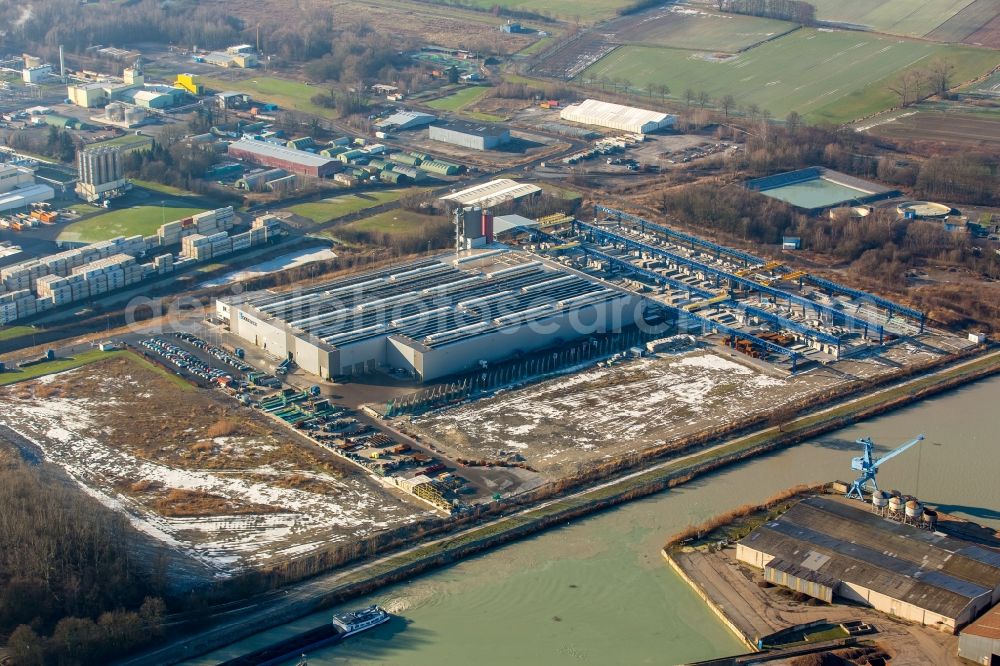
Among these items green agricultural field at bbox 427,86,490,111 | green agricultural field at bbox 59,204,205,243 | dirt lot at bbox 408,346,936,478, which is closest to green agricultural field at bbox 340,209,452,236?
green agricultural field at bbox 59,204,205,243

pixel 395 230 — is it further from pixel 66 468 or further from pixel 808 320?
pixel 66 468

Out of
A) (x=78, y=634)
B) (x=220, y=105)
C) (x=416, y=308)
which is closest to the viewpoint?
(x=78, y=634)

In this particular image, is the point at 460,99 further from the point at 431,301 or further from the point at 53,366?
the point at 53,366

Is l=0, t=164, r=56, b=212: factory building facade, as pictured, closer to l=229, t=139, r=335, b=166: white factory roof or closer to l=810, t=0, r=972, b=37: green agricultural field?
l=229, t=139, r=335, b=166: white factory roof

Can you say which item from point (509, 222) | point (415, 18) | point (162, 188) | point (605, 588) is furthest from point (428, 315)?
point (415, 18)

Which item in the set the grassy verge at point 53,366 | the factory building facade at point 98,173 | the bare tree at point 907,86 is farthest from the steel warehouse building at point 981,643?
the bare tree at point 907,86

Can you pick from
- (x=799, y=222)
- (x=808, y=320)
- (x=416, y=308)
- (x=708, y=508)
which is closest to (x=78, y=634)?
(x=708, y=508)

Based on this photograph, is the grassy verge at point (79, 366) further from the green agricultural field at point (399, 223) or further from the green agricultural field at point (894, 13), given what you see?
the green agricultural field at point (894, 13)
